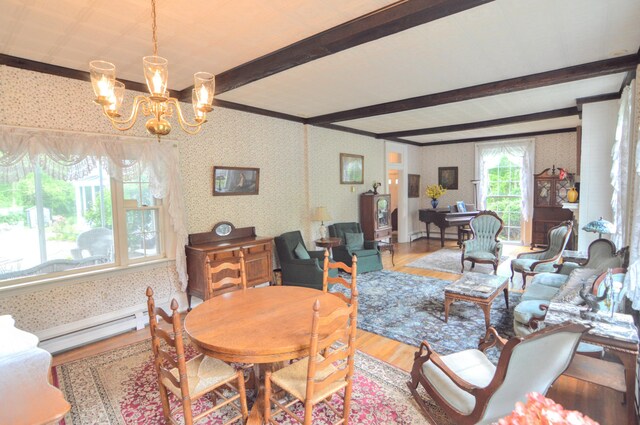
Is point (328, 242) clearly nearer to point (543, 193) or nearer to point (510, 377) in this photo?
point (510, 377)

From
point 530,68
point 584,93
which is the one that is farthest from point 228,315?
point 584,93

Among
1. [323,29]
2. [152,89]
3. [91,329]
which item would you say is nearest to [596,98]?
[323,29]

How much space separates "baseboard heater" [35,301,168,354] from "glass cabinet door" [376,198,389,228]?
4887 mm

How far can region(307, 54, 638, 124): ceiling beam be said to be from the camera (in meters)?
3.26

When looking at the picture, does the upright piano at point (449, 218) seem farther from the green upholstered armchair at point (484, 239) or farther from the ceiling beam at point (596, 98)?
the ceiling beam at point (596, 98)

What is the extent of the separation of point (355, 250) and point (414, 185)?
436cm

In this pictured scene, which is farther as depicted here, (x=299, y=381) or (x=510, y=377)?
(x=299, y=381)

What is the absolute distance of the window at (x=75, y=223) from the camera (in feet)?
10.3

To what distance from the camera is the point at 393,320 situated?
385cm

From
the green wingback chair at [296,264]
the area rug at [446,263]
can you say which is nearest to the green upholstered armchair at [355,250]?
the green wingback chair at [296,264]

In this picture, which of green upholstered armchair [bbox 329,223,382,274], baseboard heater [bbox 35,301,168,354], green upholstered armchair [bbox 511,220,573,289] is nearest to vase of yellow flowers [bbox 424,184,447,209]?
green upholstered armchair [bbox 329,223,382,274]

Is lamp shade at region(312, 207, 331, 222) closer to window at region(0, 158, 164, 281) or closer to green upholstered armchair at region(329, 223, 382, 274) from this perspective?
green upholstered armchair at region(329, 223, 382, 274)

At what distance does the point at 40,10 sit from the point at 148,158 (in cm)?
172

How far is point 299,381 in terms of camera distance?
6.46 ft
